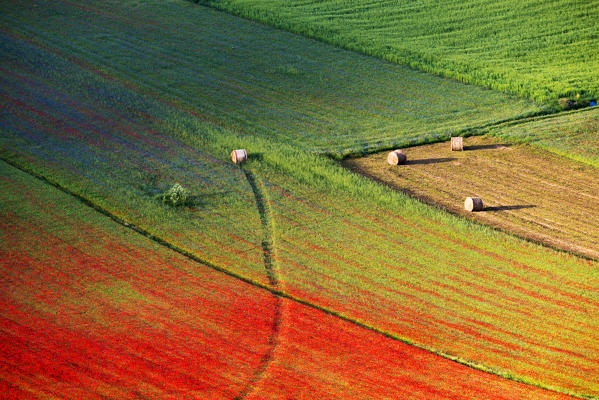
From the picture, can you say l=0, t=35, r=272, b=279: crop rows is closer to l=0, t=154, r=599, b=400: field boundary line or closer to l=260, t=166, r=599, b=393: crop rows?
l=0, t=154, r=599, b=400: field boundary line

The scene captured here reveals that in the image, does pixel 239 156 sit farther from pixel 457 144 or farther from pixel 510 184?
pixel 510 184

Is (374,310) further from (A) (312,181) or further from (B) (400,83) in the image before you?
(B) (400,83)

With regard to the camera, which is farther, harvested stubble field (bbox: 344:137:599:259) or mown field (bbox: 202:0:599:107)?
mown field (bbox: 202:0:599:107)

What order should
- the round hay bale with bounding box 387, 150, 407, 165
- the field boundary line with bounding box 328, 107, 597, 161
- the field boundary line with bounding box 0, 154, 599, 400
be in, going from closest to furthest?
the field boundary line with bounding box 0, 154, 599, 400, the round hay bale with bounding box 387, 150, 407, 165, the field boundary line with bounding box 328, 107, 597, 161

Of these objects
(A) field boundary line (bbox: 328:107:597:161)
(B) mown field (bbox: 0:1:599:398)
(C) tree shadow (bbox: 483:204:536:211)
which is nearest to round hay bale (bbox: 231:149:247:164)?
(B) mown field (bbox: 0:1:599:398)

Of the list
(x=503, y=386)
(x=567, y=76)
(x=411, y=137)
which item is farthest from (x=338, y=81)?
(x=503, y=386)

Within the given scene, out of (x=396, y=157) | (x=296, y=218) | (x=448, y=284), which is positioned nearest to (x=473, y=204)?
(x=396, y=157)
